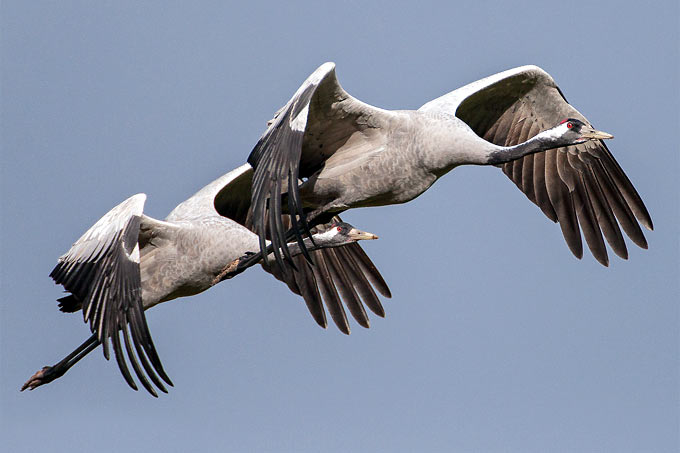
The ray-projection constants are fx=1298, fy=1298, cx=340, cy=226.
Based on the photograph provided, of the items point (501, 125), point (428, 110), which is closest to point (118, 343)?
point (428, 110)

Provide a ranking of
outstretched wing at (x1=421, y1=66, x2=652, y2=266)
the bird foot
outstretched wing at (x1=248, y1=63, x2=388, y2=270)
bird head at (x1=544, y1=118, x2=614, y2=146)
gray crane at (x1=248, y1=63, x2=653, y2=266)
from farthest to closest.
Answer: outstretched wing at (x1=421, y1=66, x2=652, y2=266), the bird foot, bird head at (x1=544, y1=118, x2=614, y2=146), gray crane at (x1=248, y1=63, x2=653, y2=266), outstretched wing at (x1=248, y1=63, x2=388, y2=270)

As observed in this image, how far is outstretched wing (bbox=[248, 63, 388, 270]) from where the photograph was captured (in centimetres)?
912

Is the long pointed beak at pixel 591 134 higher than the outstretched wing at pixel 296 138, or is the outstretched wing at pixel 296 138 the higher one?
the outstretched wing at pixel 296 138

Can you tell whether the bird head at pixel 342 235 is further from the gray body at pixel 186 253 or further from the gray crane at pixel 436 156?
the gray body at pixel 186 253

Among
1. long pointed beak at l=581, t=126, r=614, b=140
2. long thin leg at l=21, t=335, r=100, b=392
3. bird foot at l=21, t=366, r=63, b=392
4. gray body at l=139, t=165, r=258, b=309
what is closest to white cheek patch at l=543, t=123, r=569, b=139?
long pointed beak at l=581, t=126, r=614, b=140

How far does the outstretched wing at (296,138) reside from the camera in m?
9.12

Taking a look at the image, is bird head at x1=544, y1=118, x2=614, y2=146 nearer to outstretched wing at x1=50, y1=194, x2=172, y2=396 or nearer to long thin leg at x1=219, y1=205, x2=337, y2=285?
long thin leg at x1=219, y1=205, x2=337, y2=285

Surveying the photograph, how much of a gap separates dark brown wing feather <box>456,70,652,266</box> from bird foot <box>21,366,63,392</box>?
168 inches

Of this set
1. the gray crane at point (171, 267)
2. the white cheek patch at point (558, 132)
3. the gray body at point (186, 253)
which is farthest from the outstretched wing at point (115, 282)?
the white cheek patch at point (558, 132)

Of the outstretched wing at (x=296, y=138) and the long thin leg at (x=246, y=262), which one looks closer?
the outstretched wing at (x=296, y=138)

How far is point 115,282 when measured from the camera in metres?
9.81

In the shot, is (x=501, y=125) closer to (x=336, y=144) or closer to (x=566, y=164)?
(x=566, y=164)

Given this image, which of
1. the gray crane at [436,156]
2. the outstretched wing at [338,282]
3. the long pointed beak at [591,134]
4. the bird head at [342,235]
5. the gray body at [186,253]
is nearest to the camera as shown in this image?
the gray crane at [436,156]

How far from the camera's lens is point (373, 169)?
1041 centimetres
